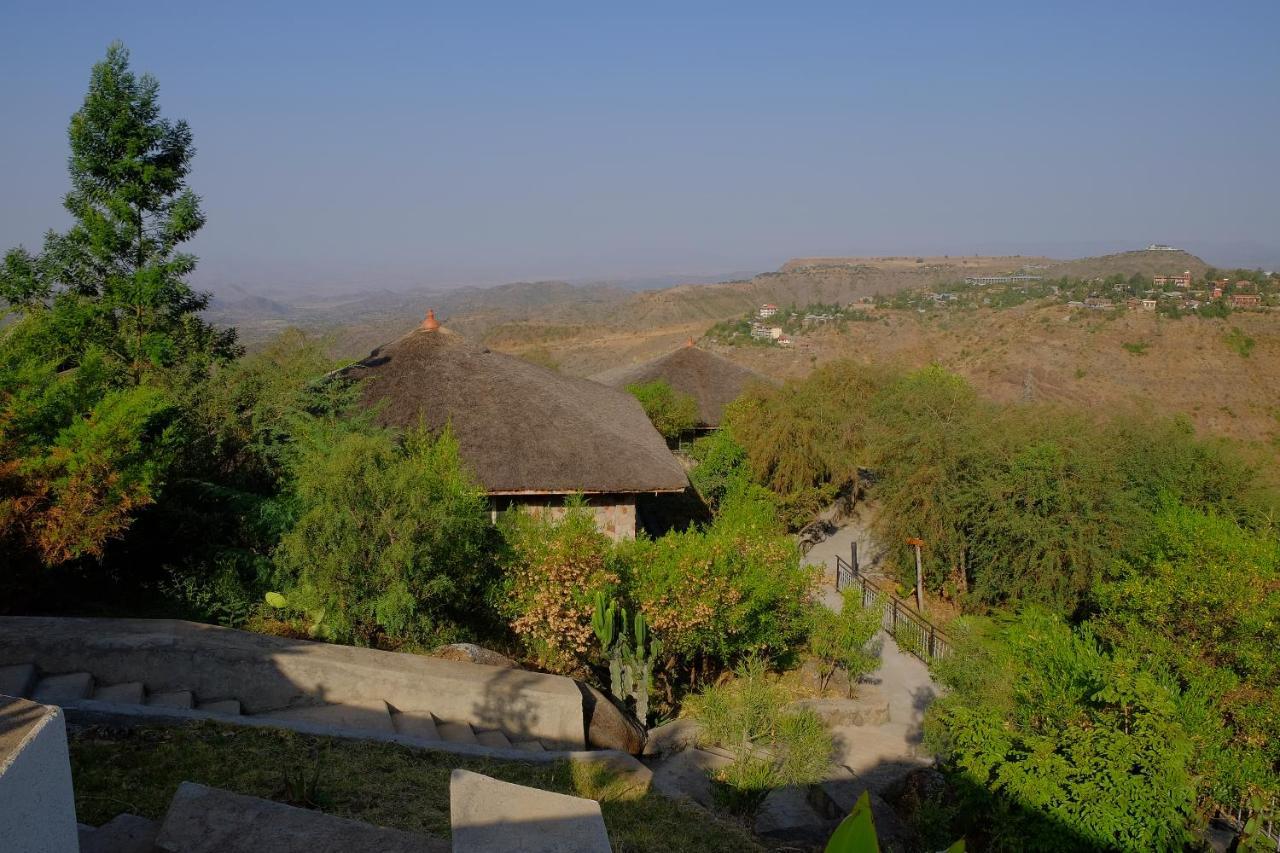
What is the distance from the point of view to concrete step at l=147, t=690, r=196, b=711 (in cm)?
730

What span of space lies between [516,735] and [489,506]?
682cm

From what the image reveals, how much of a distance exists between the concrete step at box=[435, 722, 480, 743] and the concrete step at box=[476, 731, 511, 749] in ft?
0.19

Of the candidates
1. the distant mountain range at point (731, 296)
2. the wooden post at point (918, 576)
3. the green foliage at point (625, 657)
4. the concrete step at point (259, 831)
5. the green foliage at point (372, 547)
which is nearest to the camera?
the concrete step at point (259, 831)

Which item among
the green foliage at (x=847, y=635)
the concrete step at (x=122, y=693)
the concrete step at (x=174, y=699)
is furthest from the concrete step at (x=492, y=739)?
the green foliage at (x=847, y=635)

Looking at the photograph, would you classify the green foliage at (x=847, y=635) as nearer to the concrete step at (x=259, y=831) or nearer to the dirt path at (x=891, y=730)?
the dirt path at (x=891, y=730)

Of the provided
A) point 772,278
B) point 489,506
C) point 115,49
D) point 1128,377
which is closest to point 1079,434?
point 489,506

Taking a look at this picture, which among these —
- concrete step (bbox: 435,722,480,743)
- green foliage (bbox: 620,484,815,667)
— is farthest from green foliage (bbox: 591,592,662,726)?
concrete step (bbox: 435,722,480,743)

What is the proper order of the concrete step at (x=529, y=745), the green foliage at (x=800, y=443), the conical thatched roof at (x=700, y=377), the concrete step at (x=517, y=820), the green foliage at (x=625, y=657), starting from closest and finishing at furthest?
1. the concrete step at (x=517, y=820)
2. the concrete step at (x=529, y=745)
3. the green foliage at (x=625, y=657)
4. the green foliage at (x=800, y=443)
5. the conical thatched roof at (x=700, y=377)

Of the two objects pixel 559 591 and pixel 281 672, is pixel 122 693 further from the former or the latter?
pixel 559 591

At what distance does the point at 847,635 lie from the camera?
11.7 meters

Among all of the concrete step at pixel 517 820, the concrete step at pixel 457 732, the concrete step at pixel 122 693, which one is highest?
the concrete step at pixel 517 820

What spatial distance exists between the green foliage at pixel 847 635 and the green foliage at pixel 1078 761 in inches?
153

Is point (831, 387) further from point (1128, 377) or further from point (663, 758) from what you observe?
point (1128, 377)

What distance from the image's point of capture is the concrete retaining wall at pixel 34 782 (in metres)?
3.41
